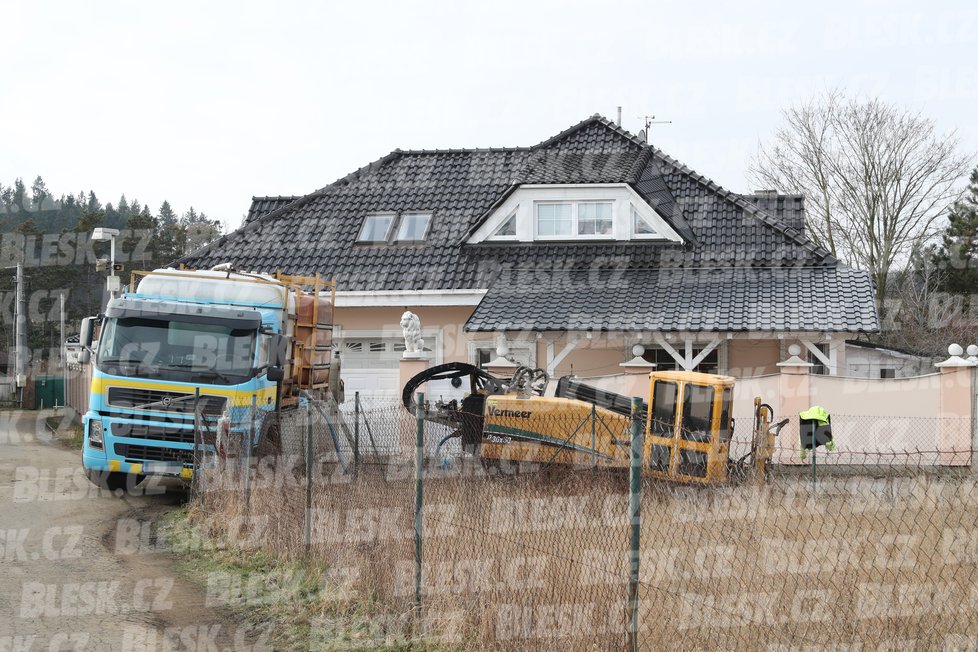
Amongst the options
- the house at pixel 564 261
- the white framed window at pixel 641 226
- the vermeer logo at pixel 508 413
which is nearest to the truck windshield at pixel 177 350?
the vermeer logo at pixel 508 413

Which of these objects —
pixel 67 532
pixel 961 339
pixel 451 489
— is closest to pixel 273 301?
pixel 67 532

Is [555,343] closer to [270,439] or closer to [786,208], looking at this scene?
[786,208]

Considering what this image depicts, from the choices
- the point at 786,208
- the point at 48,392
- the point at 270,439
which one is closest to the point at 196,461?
the point at 270,439

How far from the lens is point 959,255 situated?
38.4 meters

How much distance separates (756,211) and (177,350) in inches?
513

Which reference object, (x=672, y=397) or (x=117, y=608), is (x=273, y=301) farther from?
(x=117, y=608)

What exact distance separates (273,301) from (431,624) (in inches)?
363

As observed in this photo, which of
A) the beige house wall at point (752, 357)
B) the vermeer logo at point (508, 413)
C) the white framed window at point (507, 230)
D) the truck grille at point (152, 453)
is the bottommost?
the truck grille at point (152, 453)

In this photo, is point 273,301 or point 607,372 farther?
point 607,372

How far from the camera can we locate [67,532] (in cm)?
1184

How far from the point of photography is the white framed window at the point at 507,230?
73.7ft

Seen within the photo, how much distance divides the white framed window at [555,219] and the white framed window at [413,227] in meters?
2.60

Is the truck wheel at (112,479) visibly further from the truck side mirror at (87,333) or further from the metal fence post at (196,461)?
the truck side mirror at (87,333)

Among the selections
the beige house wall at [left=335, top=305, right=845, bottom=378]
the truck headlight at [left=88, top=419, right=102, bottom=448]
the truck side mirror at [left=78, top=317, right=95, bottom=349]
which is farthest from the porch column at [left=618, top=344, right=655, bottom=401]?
the truck side mirror at [left=78, top=317, right=95, bottom=349]
